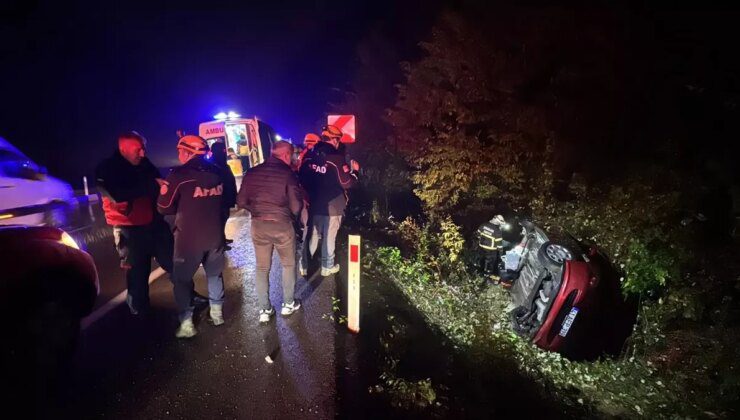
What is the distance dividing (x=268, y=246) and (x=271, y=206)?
0.46m

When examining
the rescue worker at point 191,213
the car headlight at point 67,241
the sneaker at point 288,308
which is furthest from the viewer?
the sneaker at point 288,308

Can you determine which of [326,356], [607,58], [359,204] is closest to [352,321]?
[326,356]

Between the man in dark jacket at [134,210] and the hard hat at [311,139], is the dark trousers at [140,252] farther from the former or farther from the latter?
the hard hat at [311,139]

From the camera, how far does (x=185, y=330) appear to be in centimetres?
422

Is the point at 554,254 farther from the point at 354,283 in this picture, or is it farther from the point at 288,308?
the point at 288,308

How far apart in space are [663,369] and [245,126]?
1402 centimetres

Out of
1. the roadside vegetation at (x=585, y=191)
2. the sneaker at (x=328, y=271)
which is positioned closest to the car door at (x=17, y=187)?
the sneaker at (x=328, y=271)

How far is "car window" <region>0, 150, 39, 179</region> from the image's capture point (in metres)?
5.66

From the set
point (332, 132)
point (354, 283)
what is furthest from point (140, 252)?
point (332, 132)

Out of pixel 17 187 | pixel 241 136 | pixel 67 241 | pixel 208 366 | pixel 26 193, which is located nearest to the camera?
pixel 67 241

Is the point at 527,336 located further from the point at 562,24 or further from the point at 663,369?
the point at 562,24

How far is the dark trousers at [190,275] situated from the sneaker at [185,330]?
2.0 inches

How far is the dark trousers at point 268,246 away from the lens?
4.37m

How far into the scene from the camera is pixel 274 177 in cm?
430
